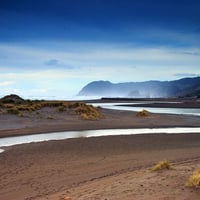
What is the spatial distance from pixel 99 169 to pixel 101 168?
21 cm

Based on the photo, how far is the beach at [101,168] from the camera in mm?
8594

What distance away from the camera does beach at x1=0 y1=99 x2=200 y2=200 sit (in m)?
8.59

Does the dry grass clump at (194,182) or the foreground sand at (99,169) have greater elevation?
the dry grass clump at (194,182)

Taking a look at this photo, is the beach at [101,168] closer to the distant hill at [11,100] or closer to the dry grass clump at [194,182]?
the dry grass clump at [194,182]

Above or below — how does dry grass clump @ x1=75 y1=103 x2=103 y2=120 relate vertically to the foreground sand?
above

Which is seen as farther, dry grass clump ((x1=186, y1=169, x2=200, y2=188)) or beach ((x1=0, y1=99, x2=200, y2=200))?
beach ((x1=0, y1=99, x2=200, y2=200))

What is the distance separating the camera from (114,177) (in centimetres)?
1053

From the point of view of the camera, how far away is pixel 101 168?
12727 mm

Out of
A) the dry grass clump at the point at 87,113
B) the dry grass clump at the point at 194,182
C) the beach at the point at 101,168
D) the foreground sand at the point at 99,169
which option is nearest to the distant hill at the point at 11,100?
the dry grass clump at the point at 87,113

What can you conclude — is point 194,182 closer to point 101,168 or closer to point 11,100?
point 101,168

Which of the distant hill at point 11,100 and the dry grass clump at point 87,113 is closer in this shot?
the dry grass clump at point 87,113

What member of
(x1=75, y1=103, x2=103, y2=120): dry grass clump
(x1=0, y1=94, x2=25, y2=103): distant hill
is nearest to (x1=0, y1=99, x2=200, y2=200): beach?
(x1=75, y1=103, x2=103, y2=120): dry grass clump

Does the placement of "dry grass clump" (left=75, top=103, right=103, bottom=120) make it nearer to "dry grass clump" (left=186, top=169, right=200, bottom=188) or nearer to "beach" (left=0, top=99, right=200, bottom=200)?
"beach" (left=0, top=99, right=200, bottom=200)

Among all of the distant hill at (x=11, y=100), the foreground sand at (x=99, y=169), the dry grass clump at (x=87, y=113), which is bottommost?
the foreground sand at (x=99, y=169)
